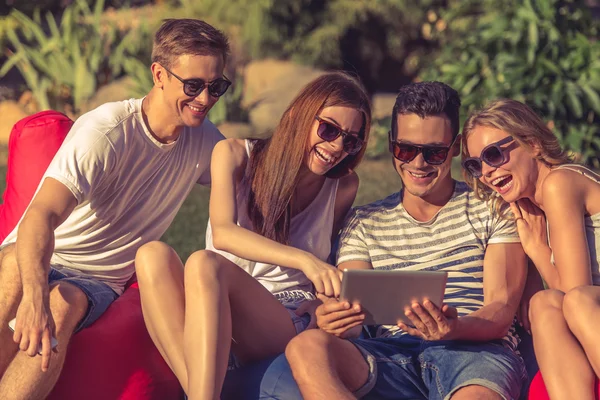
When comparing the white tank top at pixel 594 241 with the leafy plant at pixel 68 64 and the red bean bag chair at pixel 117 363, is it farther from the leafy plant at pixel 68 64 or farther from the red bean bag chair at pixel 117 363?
the leafy plant at pixel 68 64

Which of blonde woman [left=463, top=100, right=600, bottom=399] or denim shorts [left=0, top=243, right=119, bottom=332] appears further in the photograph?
denim shorts [left=0, top=243, right=119, bottom=332]

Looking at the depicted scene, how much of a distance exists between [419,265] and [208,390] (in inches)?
42.5

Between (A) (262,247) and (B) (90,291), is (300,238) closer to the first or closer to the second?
(A) (262,247)

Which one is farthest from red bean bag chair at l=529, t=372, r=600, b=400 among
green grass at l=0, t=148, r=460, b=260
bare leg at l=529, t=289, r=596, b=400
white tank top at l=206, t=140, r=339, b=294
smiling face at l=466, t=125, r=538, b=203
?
green grass at l=0, t=148, r=460, b=260

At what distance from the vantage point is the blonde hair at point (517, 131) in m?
4.00

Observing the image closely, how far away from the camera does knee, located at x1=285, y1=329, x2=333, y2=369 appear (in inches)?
142

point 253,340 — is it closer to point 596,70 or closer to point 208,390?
point 208,390

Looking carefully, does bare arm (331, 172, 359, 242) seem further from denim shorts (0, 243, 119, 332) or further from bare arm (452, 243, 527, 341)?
denim shorts (0, 243, 119, 332)

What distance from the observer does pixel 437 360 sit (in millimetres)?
3811

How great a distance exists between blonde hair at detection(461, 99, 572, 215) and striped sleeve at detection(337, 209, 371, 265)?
0.53 meters

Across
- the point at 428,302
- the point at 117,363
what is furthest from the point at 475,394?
the point at 117,363

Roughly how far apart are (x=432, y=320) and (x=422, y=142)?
828mm

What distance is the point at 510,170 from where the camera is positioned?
3.97 metres

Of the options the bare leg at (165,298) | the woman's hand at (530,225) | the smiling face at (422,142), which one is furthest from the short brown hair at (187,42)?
the woman's hand at (530,225)
